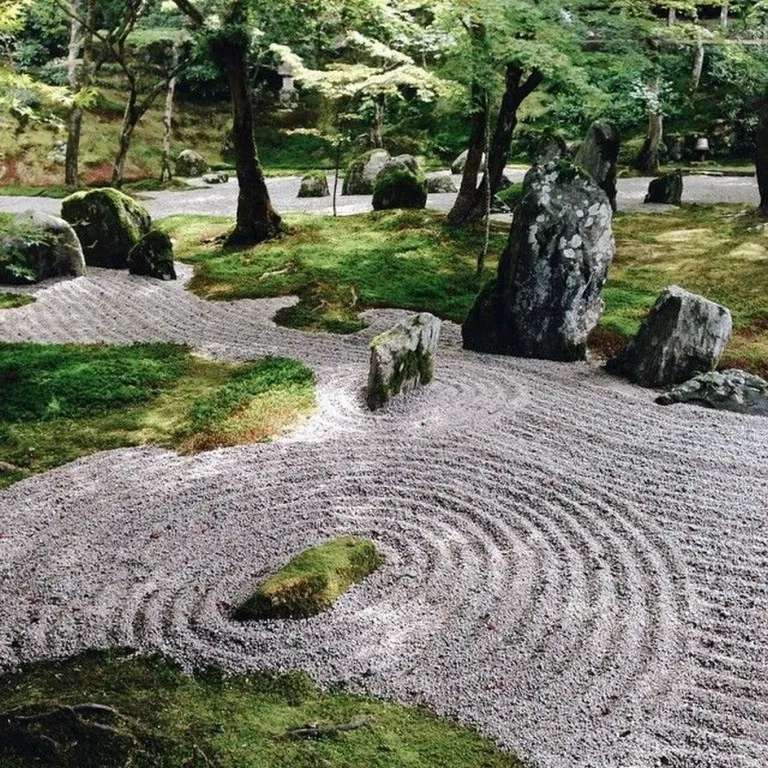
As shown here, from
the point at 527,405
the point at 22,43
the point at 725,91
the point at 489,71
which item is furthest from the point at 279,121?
the point at 527,405

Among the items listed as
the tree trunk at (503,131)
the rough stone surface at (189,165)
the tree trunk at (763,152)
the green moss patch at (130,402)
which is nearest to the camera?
the green moss patch at (130,402)

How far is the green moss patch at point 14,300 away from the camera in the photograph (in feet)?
50.8

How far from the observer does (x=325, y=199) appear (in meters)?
28.0

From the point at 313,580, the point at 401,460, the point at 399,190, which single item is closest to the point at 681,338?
the point at 401,460

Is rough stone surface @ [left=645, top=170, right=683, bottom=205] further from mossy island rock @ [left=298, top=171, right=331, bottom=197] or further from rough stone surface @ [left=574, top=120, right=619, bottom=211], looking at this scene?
mossy island rock @ [left=298, top=171, right=331, bottom=197]

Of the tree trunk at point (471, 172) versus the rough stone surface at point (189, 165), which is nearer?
the tree trunk at point (471, 172)

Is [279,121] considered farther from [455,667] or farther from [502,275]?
[455,667]

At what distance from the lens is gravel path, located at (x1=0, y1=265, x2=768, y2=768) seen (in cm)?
546

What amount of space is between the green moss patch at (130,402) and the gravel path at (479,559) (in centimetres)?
42

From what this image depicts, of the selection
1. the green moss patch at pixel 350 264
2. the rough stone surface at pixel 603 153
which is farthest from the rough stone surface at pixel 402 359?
the rough stone surface at pixel 603 153

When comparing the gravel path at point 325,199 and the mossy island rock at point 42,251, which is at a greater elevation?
the gravel path at point 325,199

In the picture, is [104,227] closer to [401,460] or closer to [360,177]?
[360,177]

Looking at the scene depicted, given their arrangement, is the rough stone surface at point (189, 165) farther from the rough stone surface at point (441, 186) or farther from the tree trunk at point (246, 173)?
the tree trunk at point (246, 173)

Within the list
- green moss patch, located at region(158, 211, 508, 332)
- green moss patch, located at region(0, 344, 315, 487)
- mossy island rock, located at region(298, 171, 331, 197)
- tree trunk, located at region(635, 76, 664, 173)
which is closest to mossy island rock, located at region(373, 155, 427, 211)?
green moss patch, located at region(158, 211, 508, 332)
